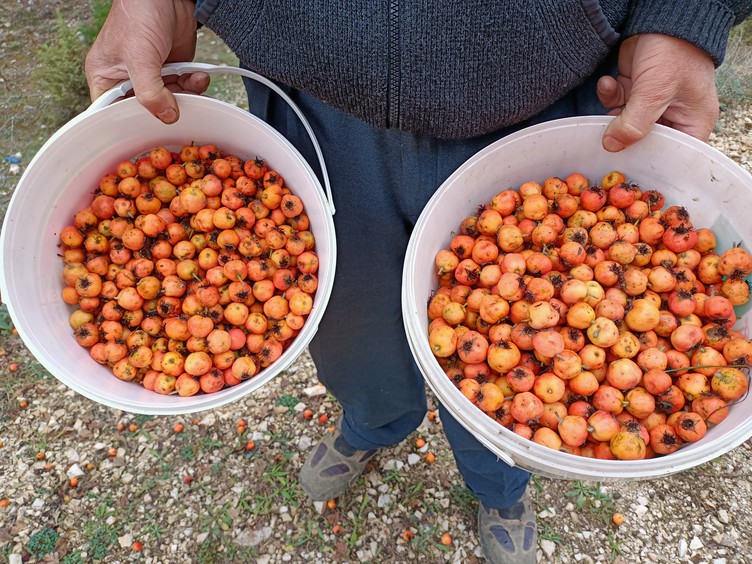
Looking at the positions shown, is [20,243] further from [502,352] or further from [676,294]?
[676,294]

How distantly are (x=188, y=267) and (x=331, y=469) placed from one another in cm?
147

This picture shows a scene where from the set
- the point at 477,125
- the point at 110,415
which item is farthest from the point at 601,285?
the point at 110,415

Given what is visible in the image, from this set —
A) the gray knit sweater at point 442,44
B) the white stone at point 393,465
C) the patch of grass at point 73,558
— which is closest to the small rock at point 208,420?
the patch of grass at point 73,558

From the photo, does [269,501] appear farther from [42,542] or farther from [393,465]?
[42,542]

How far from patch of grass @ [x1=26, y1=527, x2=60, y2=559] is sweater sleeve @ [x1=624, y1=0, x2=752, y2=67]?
3379mm

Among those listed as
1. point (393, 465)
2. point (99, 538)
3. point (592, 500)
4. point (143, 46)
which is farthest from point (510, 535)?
point (143, 46)

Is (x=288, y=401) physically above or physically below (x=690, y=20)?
below

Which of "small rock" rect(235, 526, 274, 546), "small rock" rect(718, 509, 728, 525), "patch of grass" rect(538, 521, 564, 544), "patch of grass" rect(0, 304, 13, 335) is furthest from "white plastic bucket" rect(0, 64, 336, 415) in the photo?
"small rock" rect(718, 509, 728, 525)

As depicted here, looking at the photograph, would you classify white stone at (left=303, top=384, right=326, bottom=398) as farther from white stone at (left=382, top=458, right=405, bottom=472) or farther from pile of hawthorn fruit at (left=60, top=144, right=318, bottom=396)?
pile of hawthorn fruit at (left=60, top=144, right=318, bottom=396)

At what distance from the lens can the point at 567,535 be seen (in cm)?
280

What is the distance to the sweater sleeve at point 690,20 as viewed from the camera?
1401mm

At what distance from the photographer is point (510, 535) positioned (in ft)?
8.63

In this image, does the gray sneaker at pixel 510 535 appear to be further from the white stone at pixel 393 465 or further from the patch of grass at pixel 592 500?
the white stone at pixel 393 465

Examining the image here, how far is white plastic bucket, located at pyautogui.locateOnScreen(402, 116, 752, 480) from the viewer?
53.1 inches
